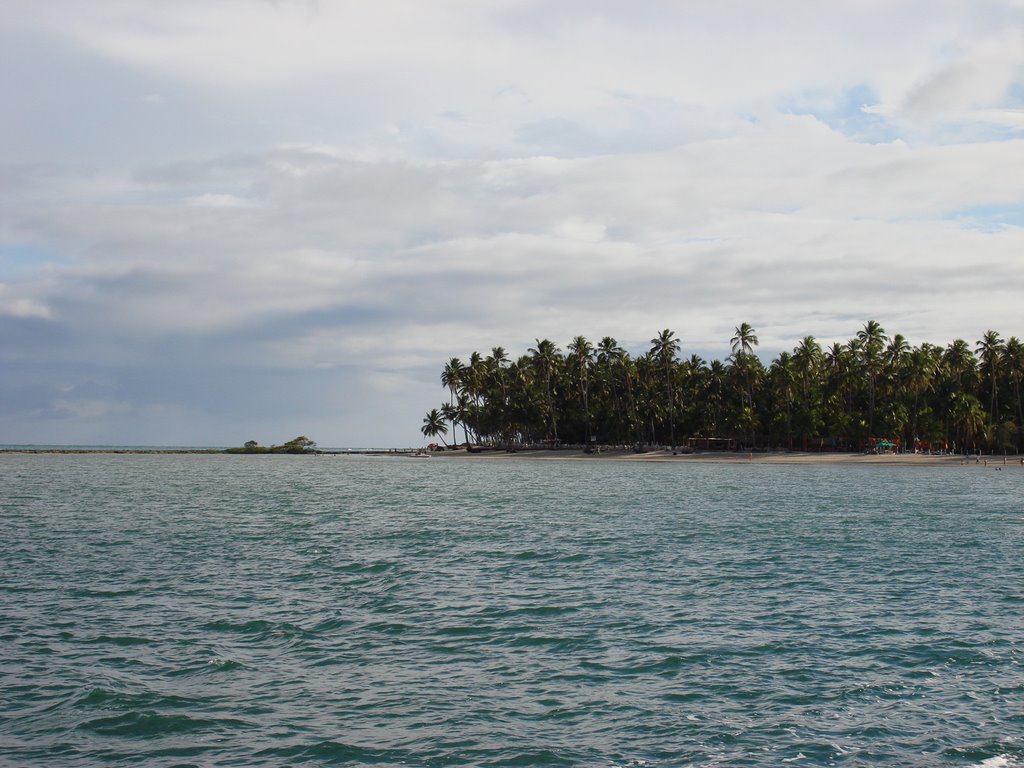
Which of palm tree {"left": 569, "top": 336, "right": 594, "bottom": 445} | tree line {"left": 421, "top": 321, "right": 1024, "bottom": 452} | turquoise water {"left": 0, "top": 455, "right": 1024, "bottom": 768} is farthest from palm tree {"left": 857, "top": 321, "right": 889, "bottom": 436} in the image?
turquoise water {"left": 0, "top": 455, "right": 1024, "bottom": 768}

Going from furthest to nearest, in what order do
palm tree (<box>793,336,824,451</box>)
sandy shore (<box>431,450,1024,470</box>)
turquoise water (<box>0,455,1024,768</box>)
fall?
palm tree (<box>793,336,824,451</box>) < sandy shore (<box>431,450,1024,470</box>) < turquoise water (<box>0,455,1024,768</box>)

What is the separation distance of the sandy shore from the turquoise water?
9719 cm

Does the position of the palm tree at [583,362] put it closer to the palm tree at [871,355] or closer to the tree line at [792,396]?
the tree line at [792,396]

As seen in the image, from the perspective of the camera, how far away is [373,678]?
17344 mm

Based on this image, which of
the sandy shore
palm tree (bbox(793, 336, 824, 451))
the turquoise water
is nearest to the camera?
the turquoise water

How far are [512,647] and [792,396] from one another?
447ft

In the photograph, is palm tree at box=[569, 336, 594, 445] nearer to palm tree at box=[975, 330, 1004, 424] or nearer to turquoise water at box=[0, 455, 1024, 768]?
palm tree at box=[975, 330, 1004, 424]

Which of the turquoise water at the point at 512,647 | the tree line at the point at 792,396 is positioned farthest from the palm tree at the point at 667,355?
the turquoise water at the point at 512,647

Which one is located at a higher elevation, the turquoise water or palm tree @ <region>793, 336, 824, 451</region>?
palm tree @ <region>793, 336, 824, 451</region>

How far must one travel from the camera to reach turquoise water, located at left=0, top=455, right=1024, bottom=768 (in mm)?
13930

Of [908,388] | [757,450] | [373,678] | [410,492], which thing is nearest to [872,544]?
[373,678]

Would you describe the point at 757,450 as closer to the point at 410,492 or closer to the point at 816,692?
the point at 410,492

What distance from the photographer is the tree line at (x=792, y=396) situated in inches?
5586

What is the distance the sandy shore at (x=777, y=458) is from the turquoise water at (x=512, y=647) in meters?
97.2
